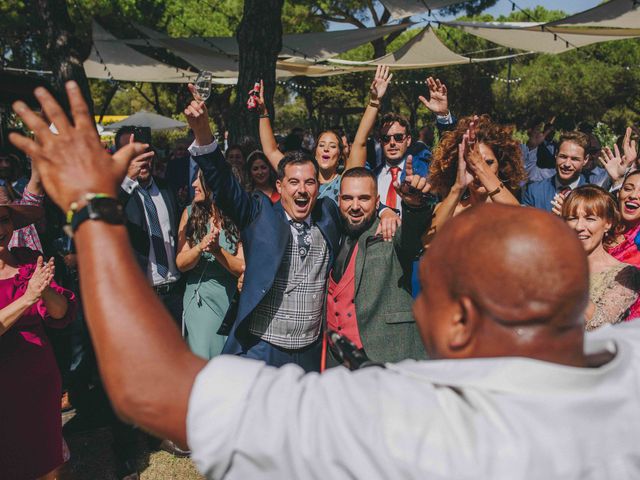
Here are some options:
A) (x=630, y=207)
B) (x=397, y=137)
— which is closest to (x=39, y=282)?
(x=397, y=137)

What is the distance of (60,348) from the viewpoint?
4.80 meters

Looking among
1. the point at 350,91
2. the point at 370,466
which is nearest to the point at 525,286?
the point at 370,466

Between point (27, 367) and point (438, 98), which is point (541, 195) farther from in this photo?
point (27, 367)

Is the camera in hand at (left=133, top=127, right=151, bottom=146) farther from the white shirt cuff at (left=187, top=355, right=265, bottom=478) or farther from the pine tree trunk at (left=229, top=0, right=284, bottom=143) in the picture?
the white shirt cuff at (left=187, top=355, right=265, bottom=478)

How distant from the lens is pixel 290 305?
3.17m

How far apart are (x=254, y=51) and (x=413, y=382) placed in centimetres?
740

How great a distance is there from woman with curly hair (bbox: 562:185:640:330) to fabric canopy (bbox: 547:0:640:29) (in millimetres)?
6970

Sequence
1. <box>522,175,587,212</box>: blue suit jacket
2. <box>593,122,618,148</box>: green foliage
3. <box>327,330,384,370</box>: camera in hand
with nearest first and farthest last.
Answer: <box>327,330,384,370</box>: camera in hand < <box>522,175,587,212</box>: blue suit jacket < <box>593,122,618,148</box>: green foliage

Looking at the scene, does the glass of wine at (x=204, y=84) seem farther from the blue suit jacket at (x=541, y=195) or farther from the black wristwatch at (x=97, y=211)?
the blue suit jacket at (x=541, y=195)

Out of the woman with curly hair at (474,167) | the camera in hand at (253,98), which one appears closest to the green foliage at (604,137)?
the woman with curly hair at (474,167)

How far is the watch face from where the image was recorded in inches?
39.4

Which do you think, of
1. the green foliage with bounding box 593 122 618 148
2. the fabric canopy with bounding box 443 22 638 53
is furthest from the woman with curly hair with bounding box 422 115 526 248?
the green foliage with bounding box 593 122 618 148

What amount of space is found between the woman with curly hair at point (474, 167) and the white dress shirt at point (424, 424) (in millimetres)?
2010

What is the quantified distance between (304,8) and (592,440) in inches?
917
